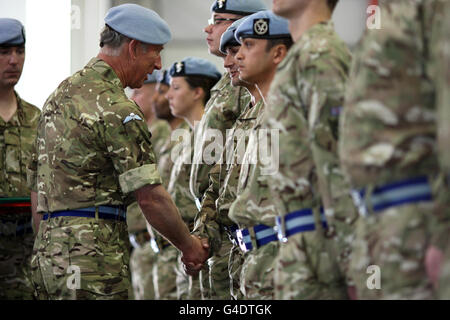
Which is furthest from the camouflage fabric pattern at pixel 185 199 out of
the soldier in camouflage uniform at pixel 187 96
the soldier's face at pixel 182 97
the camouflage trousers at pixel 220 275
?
the camouflage trousers at pixel 220 275

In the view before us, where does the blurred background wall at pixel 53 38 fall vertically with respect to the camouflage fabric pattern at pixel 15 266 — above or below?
above

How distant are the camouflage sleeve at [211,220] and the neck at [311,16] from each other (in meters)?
1.51

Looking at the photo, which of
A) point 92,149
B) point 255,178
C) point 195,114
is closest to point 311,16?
point 255,178

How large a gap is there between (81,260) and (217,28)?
1.63 meters

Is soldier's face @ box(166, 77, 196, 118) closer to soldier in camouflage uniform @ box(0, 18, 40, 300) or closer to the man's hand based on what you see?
soldier in camouflage uniform @ box(0, 18, 40, 300)

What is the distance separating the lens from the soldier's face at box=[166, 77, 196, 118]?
575cm

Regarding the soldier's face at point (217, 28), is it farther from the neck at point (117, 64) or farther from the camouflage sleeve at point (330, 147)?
the camouflage sleeve at point (330, 147)

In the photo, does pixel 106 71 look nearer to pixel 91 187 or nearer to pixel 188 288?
pixel 91 187

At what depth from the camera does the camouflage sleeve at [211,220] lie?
4.01m

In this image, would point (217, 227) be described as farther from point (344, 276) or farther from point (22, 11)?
point (22, 11)

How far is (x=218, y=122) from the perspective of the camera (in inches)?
172

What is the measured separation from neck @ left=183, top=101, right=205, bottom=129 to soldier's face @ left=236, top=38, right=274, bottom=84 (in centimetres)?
228

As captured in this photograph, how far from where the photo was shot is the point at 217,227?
13.2 feet
